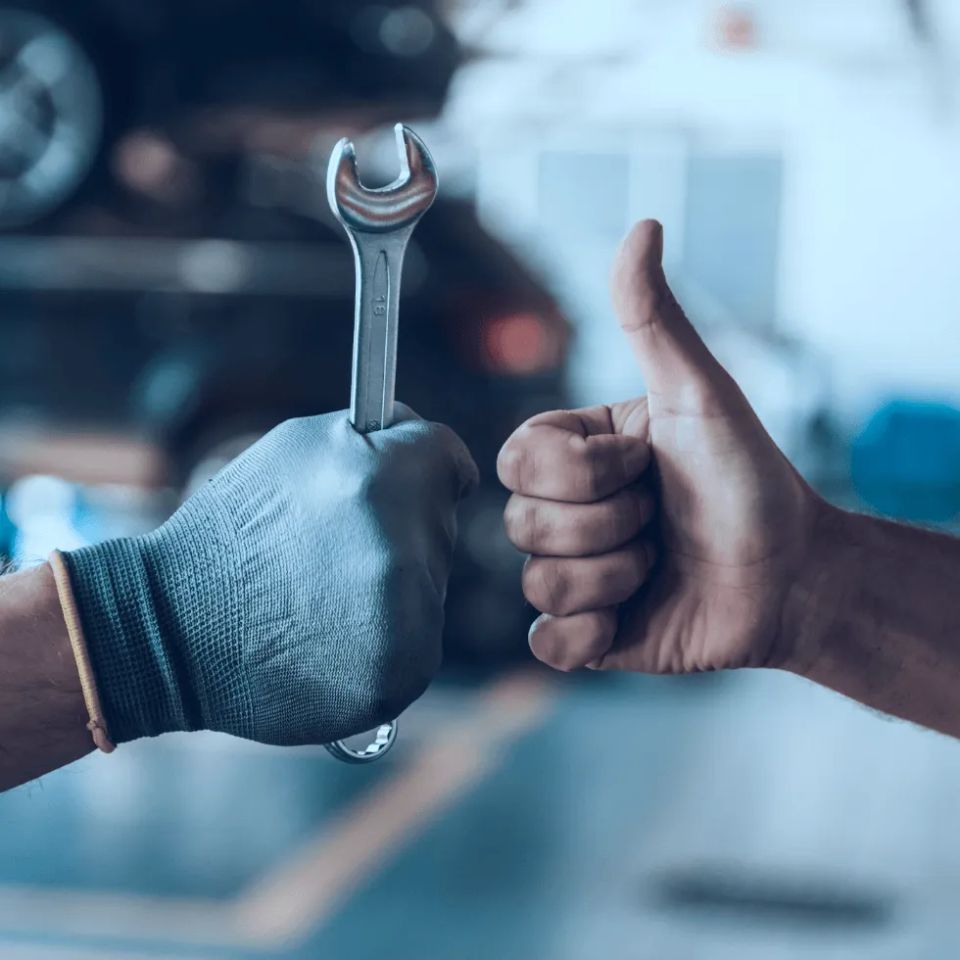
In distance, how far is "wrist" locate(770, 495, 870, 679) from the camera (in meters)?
1.28

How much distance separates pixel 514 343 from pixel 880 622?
228cm

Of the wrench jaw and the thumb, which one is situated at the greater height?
the wrench jaw

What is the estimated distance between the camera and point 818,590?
4.22ft

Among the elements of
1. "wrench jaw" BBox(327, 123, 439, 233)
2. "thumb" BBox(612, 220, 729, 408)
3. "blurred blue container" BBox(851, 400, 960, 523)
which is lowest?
"blurred blue container" BBox(851, 400, 960, 523)

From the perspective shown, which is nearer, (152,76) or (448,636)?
(448,636)

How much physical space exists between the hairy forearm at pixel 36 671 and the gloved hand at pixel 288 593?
3 centimetres

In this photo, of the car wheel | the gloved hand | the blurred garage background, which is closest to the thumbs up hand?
the gloved hand

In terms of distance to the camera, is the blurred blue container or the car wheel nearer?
the car wheel

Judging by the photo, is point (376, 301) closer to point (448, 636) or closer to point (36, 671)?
point (36, 671)

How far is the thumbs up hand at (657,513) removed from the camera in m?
1.15

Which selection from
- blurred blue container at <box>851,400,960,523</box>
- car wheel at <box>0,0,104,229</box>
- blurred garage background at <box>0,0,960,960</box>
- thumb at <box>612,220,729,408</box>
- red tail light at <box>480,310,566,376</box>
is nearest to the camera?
thumb at <box>612,220,729,408</box>

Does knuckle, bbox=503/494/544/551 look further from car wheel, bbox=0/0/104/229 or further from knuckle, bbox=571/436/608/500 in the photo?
car wheel, bbox=0/0/104/229

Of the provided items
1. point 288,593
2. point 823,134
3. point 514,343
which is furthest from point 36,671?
point 823,134

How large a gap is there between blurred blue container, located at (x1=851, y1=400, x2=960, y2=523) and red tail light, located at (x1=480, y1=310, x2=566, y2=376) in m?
3.63
